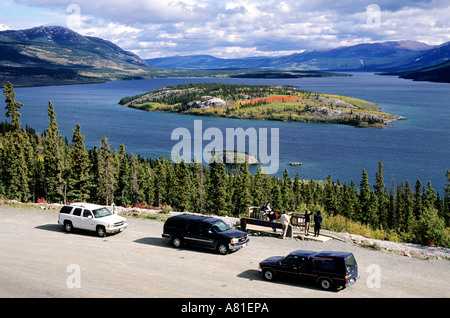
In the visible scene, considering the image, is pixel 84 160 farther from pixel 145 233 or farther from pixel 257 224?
pixel 257 224

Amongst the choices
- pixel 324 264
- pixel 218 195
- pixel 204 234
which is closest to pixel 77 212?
pixel 204 234

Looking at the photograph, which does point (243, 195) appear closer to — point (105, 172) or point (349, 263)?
point (105, 172)

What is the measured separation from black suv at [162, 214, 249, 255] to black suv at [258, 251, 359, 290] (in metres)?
3.93

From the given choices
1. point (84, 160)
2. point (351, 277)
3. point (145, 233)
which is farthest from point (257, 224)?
point (84, 160)

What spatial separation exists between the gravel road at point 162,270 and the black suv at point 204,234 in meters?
0.59

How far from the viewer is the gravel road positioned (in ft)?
55.9

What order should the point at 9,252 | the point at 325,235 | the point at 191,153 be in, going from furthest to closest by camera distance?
the point at 191,153
the point at 325,235
the point at 9,252

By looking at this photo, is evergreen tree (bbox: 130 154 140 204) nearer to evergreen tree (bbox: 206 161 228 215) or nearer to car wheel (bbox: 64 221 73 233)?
evergreen tree (bbox: 206 161 228 215)

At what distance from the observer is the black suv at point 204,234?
22.4 m

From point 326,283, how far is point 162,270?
330 inches

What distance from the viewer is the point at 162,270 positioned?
1978cm

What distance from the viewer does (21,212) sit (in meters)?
32.9

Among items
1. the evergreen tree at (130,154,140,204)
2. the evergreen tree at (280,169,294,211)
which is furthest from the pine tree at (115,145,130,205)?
the evergreen tree at (280,169,294,211)
